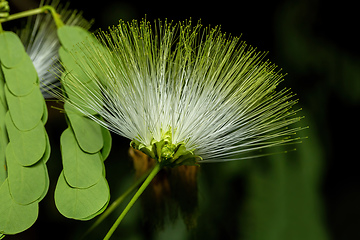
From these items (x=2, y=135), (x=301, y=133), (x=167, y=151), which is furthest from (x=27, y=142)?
(x=301, y=133)

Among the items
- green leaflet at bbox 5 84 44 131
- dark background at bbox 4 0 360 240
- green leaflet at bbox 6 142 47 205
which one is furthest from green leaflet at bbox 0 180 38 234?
dark background at bbox 4 0 360 240

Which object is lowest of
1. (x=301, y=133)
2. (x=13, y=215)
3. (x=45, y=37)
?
(x=13, y=215)

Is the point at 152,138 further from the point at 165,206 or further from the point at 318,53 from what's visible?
the point at 318,53

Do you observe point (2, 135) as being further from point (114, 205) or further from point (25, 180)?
point (114, 205)

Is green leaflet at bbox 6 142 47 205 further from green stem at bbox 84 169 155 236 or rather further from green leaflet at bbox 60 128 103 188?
green stem at bbox 84 169 155 236

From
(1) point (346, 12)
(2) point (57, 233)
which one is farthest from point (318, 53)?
(2) point (57, 233)

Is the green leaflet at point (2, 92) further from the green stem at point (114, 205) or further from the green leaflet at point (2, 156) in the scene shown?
the green stem at point (114, 205)

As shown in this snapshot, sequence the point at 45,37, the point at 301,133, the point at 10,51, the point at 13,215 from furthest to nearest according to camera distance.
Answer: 1. the point at 301,133
2. the point at 45,37
3. the point at 10,51
4. the point at 13,215
